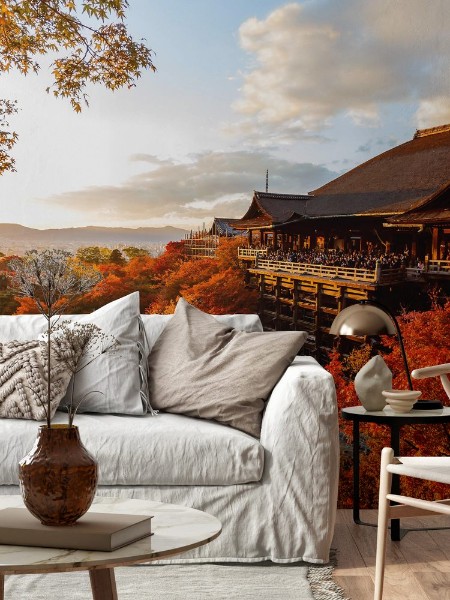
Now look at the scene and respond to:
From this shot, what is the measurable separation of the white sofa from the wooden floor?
17 centimetres

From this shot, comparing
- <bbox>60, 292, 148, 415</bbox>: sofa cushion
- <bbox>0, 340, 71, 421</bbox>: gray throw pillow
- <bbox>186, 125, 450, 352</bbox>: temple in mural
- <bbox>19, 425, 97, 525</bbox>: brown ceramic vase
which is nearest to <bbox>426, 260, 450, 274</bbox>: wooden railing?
<bbox>186, 125, 450, 352</bbox>: temple in mural

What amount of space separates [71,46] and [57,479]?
3.27 m

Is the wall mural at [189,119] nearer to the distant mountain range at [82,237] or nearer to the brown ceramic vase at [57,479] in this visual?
the distant mountain range at [82,237]

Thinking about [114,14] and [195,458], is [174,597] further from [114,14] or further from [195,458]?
[114,14]

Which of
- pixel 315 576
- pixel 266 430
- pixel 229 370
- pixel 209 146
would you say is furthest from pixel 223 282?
pixel 315 576

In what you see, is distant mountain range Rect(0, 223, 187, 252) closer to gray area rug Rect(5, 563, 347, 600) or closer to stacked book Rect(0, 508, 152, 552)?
gray area rug Rect(5, 563, 347, 600)

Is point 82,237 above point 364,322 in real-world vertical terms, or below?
above

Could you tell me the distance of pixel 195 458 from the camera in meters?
2.97

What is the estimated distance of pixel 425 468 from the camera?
250 cm

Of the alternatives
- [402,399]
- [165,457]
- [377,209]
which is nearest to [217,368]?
[165,457]

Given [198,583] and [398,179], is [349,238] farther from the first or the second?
[198,583]

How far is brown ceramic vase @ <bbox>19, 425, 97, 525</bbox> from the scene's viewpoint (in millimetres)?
1802

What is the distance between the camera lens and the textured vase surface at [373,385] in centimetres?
362

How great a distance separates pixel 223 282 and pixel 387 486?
2261mm
